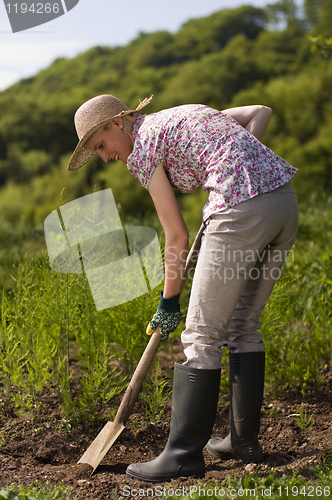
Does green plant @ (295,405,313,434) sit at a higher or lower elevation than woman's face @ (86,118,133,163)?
lower

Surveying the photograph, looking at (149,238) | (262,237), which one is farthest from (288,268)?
(262,237)

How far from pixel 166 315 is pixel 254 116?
102 cm

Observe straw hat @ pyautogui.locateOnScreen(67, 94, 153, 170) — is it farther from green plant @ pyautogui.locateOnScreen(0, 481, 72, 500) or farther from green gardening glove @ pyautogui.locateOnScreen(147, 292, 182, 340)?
green plant @ pyautogui.locateOnScreen(0, 481, 72, 500)

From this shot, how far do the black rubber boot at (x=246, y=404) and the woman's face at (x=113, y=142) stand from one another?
41.4 inches

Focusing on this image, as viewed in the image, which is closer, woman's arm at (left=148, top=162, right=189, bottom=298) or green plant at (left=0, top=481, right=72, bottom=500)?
green plant at (left=0, top=481, right=72, bottom=500)

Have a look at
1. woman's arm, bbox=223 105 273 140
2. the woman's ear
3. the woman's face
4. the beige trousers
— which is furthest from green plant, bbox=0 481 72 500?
woman's arm, bbox=223 105 273 140

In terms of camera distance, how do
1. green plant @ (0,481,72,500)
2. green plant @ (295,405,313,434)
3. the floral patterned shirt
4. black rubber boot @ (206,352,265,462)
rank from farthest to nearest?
green plant @ (295,405,313,434), black rubber boot @ (206,352,265,462), the floral patterned shirt, green plant @ (0,481,72,500)

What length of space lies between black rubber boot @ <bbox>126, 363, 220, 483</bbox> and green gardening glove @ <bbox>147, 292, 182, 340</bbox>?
20cm

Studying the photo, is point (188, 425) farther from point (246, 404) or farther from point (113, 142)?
point (113, 142)

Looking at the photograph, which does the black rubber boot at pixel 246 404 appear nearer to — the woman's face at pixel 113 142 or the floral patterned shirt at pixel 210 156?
the floral patterned shirt at pixel 210 156

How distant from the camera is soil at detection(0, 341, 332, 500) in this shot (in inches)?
72.2

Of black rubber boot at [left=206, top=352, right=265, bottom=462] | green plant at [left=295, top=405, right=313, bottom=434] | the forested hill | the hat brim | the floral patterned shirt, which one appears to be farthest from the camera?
the forested hill

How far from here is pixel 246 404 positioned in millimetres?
1953

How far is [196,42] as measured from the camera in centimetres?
3700
